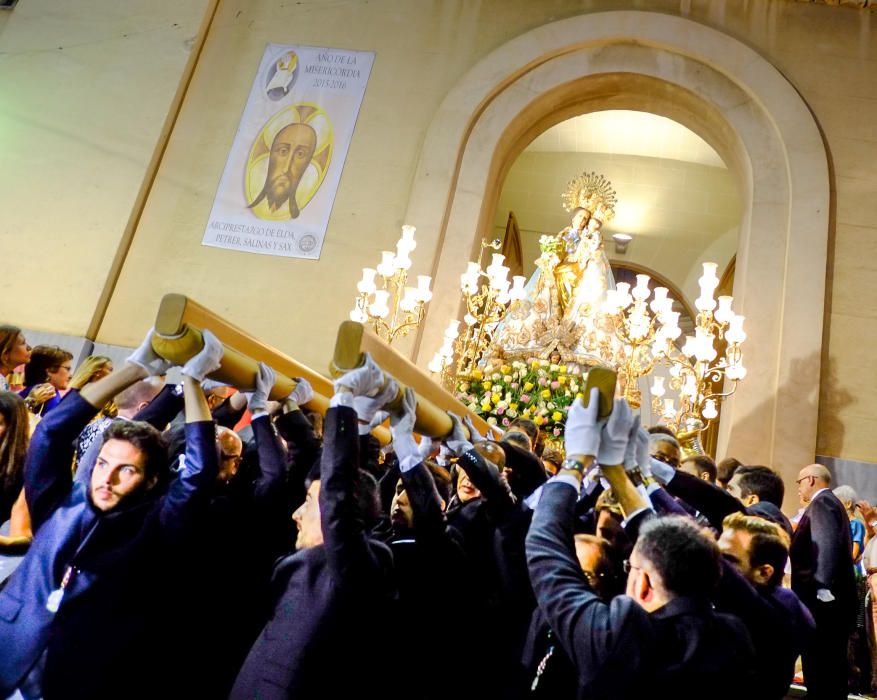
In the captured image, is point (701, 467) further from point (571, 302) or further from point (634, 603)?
point (571, 302)

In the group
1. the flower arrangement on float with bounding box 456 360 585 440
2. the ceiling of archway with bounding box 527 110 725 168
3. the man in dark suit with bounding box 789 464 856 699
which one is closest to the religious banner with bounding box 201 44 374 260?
the flower arrangement on float with bounding box 456 360 585 440

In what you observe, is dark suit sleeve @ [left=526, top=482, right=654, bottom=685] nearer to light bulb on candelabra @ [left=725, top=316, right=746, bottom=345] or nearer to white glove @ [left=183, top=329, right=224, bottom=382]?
white glove @ [left=183, top=329, right=224, bottom=382]

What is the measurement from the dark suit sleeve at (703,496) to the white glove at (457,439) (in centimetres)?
68

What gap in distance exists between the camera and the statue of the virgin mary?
7324mm

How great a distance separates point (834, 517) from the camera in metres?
3.31

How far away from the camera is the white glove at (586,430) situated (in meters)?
1.61

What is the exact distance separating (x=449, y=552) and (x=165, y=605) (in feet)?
2.46

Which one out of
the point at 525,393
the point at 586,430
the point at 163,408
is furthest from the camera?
the point at 525,393

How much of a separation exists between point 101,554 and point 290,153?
702 centimetres

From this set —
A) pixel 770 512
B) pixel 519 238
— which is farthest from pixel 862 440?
pixel 519 238

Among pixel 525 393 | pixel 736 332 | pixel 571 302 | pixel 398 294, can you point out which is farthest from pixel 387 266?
pixel 736 332

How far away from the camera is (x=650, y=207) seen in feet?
42.4

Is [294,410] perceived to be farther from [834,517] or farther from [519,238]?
[519,238]

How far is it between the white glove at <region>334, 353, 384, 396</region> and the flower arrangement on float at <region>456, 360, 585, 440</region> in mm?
4117
